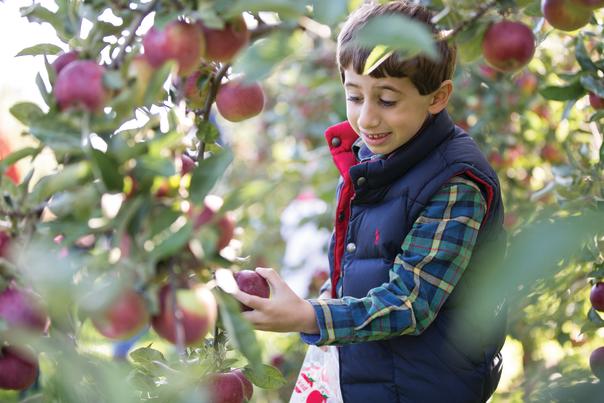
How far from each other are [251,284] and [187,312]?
31 cm

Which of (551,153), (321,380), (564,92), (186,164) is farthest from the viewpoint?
(551,153)

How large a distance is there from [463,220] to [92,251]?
2.24ft

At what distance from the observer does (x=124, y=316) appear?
0.79 metres

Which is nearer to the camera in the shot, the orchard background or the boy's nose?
the orchard background

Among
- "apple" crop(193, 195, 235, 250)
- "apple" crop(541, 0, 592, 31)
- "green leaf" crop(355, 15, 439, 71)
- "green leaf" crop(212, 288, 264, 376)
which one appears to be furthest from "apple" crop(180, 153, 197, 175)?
"apple" crop(541, 0, 592, 31)

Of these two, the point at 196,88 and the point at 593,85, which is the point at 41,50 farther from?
the point at 593,85

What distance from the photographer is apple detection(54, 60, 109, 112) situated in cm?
83

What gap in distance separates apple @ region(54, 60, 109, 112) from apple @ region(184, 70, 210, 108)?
13.1 inches

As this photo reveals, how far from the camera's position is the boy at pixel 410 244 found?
4.15 ft

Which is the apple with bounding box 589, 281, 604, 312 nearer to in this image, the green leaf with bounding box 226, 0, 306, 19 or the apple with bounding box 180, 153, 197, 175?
the apple with bounding box 180, 153, 197, 175

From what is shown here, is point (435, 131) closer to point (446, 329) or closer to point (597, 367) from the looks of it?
point (446, 329)

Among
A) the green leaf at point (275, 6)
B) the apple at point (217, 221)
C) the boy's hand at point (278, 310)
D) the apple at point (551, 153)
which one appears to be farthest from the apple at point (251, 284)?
the apple at point (551, 153)

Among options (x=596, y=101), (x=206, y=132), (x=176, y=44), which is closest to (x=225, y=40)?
(x=176, y=44)

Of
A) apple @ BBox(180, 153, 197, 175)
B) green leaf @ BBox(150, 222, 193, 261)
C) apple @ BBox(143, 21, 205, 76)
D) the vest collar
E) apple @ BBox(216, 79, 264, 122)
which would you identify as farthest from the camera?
the vest collar
